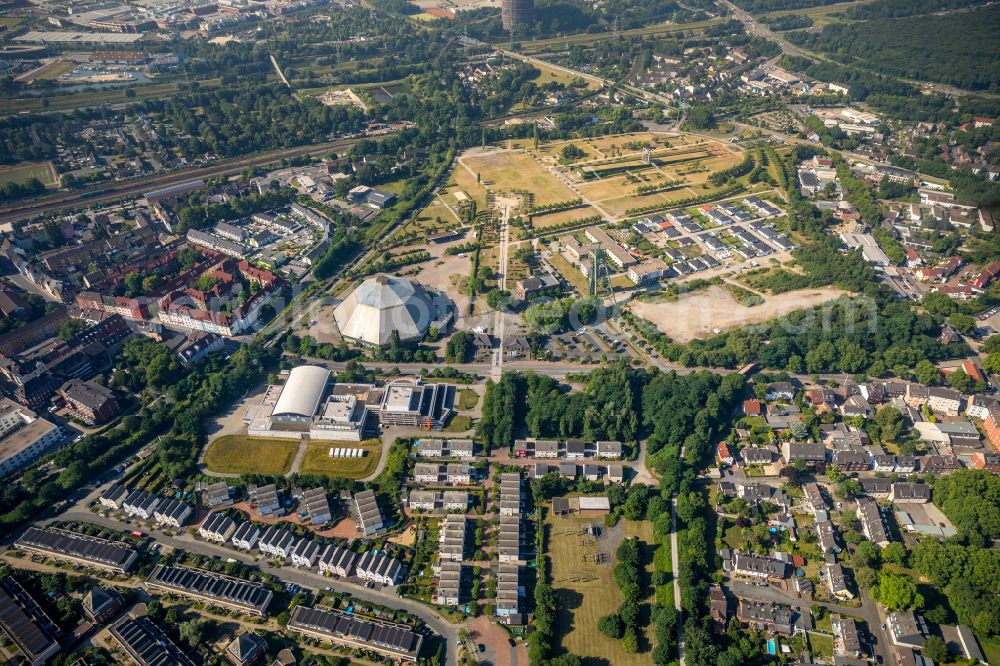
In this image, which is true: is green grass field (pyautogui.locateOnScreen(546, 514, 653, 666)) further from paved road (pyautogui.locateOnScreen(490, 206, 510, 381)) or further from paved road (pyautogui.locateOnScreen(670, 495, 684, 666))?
paved road (pyautogui.locateOnScreen(490, 206, 510, 381))

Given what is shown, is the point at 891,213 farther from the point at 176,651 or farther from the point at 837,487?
the point at 176,651

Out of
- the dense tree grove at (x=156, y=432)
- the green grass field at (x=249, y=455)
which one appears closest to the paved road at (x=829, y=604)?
the green grass field at (x=249, y=455)

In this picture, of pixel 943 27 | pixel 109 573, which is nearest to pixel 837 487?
pixel 109 573

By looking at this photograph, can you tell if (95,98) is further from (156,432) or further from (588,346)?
(588,346)

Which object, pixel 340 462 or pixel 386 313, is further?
pixel 386 313

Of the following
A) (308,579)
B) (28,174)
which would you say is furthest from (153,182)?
(308,579)

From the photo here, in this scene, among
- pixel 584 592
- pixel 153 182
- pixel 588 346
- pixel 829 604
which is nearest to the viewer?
pixel 829 604
